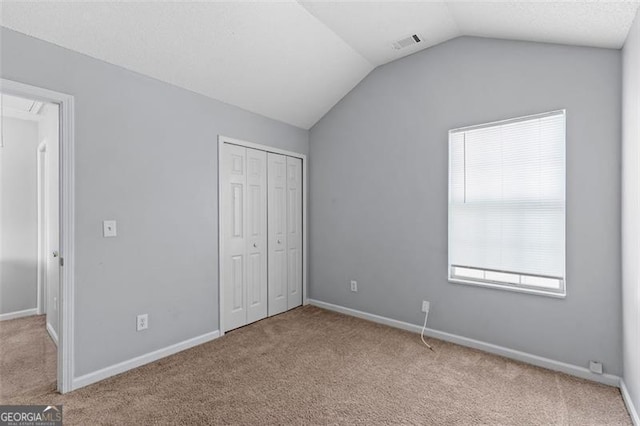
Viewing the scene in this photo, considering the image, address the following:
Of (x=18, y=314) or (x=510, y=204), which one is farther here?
(x=18, y=314)

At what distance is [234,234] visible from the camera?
11.1 feet

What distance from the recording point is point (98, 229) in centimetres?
236

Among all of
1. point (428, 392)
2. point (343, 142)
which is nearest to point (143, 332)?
point (428, 392)

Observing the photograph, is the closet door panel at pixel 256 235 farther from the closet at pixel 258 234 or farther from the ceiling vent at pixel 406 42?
the ceiling vent at pixel 406 42

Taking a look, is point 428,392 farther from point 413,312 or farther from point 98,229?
point 98,229

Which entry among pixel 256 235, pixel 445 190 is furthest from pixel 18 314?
pixel 445 190

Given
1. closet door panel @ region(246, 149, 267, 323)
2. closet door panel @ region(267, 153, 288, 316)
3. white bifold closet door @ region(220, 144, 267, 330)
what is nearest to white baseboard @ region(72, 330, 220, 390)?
white bifold closet door @ region(220, 144, 267, 330)

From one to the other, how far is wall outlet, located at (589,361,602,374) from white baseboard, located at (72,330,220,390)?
3.19 metres

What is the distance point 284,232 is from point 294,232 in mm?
188

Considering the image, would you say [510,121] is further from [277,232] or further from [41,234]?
[41,234]

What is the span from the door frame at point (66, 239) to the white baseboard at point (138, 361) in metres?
0.08

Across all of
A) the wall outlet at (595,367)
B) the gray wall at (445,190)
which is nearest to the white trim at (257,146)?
the gray wall at (445,190)

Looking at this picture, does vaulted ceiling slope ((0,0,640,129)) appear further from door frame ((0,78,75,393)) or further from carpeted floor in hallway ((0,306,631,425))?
carpeted floor in hallway ((0,306,631,425))

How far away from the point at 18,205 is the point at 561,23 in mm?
5709
